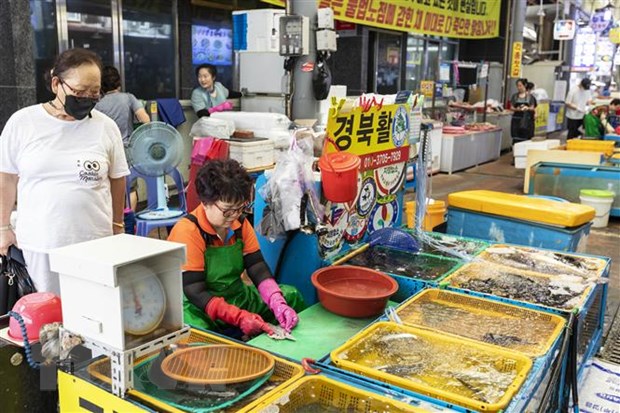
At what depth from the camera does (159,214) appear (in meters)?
4.82

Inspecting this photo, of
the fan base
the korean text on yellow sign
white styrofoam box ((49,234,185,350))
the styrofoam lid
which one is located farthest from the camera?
the styrofoam lid

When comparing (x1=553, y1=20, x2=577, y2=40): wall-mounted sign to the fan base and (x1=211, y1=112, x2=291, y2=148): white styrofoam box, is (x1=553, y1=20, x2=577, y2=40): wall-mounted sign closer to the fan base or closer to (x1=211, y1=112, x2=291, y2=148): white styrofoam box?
(x1=211, y1=112, x2=291, y2=148): white styrofoam box

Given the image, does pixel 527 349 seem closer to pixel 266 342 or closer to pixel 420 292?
pixel 420 292

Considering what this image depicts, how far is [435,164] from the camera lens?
10359 millimetres

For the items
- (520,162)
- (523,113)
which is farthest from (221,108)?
(523,113)

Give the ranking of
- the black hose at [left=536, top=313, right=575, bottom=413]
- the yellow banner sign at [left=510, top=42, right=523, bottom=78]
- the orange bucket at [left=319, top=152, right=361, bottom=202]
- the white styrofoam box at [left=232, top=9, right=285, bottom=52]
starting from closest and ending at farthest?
the black hose at [left=536, top=313, right=575, bottom=413]
the orange bucket at [left=319, top=152, right=361, bottom=202]
the white styrofoam box at [left=232, top=9, right=285, bottom=52]
the yellow banner sign at [left=510, top=42, right=523, bottom=78]

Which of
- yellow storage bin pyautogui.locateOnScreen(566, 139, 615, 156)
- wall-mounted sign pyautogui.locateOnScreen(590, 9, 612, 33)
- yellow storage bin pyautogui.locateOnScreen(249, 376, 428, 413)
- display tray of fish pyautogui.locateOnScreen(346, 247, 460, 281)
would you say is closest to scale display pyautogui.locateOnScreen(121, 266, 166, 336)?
yellow storage bin pyautogui.locateOnScreen(249, 376, 428, 413)

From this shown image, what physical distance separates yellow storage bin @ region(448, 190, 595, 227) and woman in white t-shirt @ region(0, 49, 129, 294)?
112 inches

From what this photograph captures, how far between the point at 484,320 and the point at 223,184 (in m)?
1.27

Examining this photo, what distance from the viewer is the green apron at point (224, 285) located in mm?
2521

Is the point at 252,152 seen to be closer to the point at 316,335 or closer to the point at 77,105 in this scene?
the point at 77,105

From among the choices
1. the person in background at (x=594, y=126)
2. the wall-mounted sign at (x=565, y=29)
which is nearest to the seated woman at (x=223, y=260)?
the person in background at (x=594, y=126)

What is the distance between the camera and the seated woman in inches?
94.5

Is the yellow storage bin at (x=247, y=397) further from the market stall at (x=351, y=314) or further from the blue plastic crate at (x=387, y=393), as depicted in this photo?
the blue plastic crate at (x=387, y=393)
